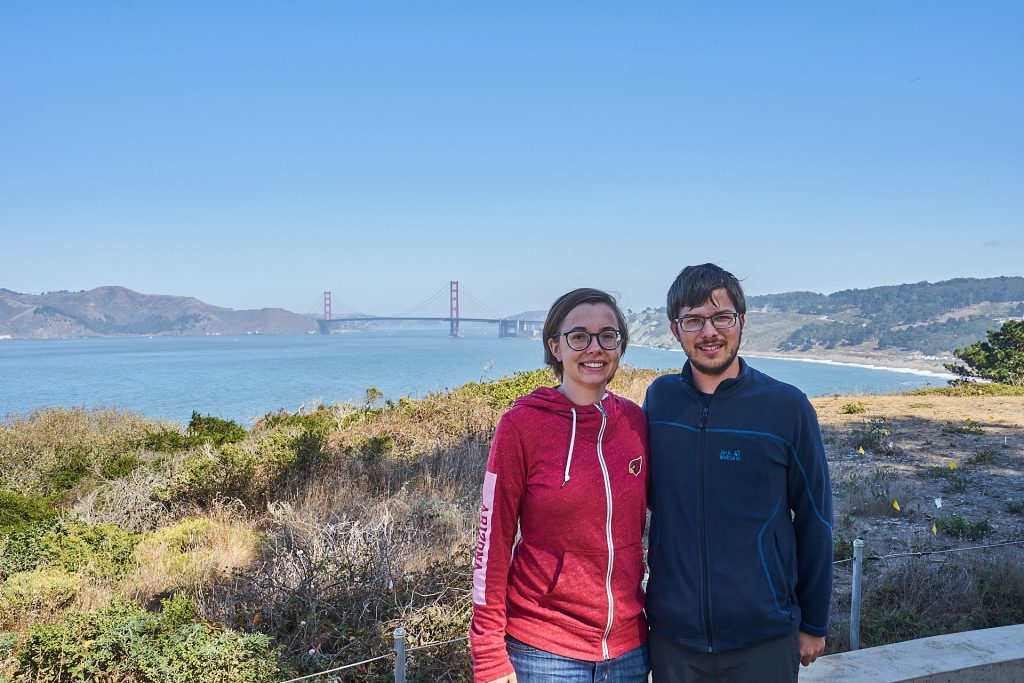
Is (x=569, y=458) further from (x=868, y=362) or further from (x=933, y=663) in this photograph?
(x=868, y=362)

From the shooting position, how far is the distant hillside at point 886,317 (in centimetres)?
7575

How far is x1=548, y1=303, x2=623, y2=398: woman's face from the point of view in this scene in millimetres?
1833

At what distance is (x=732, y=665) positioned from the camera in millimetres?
1795

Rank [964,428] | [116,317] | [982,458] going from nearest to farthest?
[982,458] → [964,428] → [116,317]

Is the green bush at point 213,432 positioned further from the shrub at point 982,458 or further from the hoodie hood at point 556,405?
the shrub at point 982,458

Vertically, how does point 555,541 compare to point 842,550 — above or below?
above

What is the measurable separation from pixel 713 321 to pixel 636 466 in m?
0.46

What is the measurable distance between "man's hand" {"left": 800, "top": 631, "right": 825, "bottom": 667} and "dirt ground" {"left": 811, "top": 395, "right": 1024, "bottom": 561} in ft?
12.7

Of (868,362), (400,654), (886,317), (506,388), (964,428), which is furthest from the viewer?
(886,317)

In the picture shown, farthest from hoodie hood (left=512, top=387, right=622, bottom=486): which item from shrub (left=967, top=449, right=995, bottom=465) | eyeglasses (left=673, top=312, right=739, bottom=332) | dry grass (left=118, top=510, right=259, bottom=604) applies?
shrub (left=967, top=449, right=995, bottom=465)

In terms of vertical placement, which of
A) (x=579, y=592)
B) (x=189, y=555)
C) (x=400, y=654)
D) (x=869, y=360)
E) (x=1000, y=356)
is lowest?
(x=869, y=360)

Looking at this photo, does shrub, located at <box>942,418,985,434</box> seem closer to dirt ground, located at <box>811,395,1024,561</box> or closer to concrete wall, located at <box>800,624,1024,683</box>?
dirt ground, located at <box>811,395,1024,561</box>

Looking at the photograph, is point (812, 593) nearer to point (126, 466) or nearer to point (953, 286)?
point (126, 466)

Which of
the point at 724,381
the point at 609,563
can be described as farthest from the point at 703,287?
the point at 609,563
